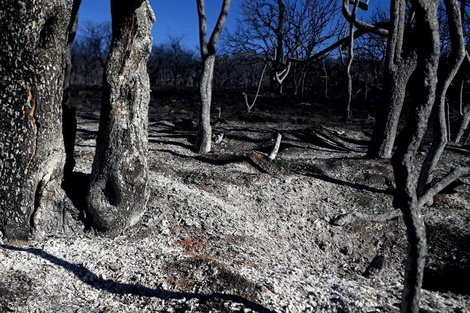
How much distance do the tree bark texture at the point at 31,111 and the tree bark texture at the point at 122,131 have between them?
1.06 feet

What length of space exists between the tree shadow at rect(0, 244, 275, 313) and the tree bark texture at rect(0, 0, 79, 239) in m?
0.30

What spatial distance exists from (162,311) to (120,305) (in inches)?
11.0

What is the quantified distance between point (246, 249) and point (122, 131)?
4.58ft

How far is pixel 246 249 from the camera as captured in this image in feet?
12.0

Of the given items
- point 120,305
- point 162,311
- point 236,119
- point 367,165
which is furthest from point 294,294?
point 236,119

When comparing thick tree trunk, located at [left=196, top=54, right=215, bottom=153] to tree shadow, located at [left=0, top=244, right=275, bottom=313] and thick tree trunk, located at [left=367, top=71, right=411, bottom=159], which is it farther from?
tree shadow, located at [left=0, top=244, right=275, bottom=313]

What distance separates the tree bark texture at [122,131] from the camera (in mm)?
3393

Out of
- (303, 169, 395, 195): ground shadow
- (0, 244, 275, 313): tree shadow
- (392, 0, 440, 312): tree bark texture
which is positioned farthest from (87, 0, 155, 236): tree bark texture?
(303, 169, 395, 195): ground shadow

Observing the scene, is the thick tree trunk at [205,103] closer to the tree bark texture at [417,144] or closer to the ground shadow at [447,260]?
the ground shadow at [447,260]

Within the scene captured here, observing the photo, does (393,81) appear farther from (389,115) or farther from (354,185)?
(354,185)

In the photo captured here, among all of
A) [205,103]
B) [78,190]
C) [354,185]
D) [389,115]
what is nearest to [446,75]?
[354,185]

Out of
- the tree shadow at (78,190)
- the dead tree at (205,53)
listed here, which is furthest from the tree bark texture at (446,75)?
the dead tree at (205,53)

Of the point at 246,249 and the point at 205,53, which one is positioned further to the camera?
the point at 205,53

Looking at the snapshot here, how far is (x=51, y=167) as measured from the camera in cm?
332
